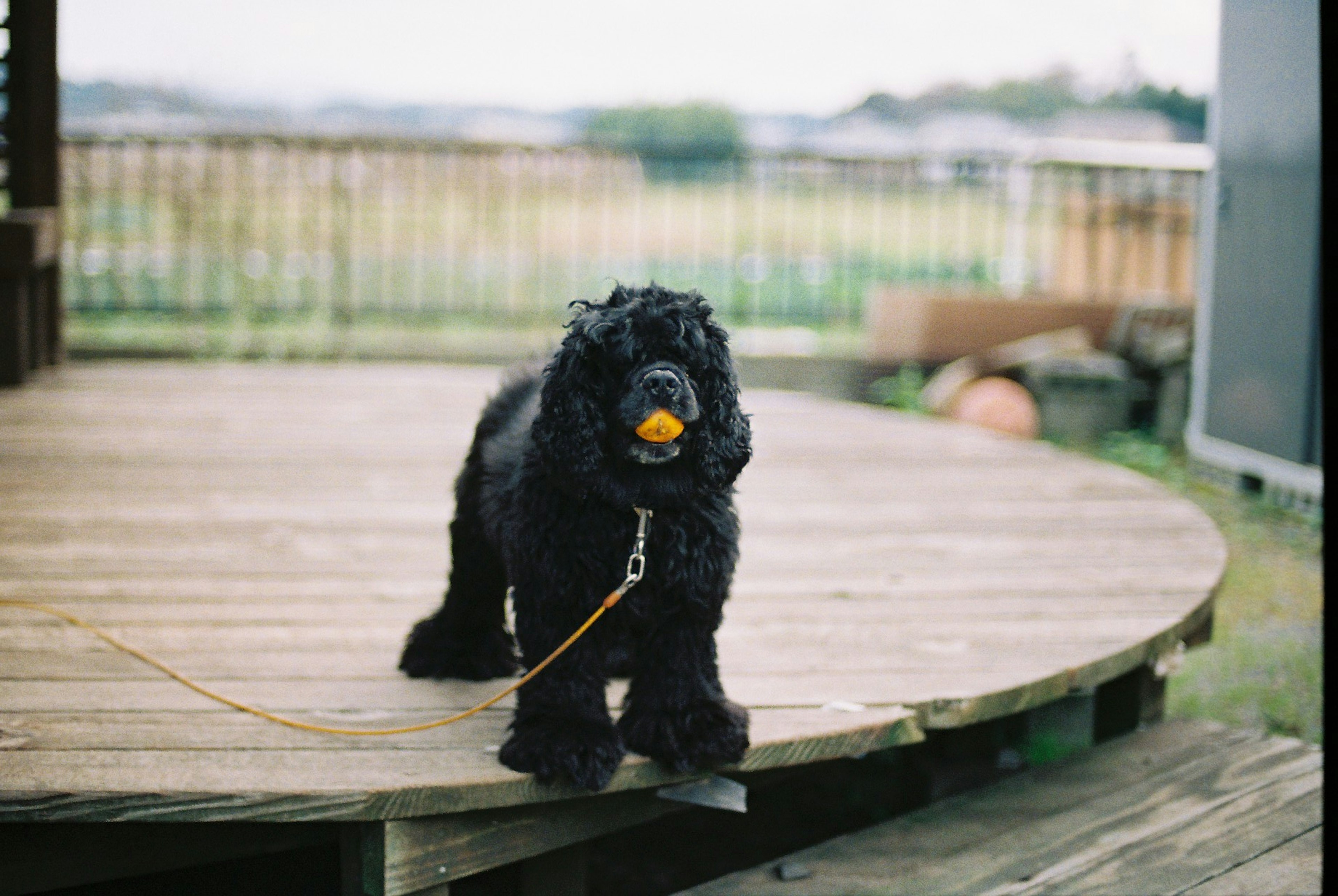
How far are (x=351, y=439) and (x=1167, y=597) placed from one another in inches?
115

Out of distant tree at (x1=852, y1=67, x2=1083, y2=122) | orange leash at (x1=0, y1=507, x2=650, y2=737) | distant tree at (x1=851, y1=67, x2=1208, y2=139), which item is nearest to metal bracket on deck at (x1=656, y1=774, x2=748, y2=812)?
orange leash at (x1=0, y1=507, x2=650, y2=737)

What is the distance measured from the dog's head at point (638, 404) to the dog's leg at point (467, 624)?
48 cm

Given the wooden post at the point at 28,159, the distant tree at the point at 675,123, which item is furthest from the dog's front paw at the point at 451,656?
the distant tree at the point at 675,123

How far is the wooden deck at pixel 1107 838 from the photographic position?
7.33ft

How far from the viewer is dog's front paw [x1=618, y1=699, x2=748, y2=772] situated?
201cm

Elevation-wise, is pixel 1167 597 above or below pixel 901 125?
below

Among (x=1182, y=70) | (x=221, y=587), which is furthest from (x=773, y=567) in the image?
(x=1182, y=70)

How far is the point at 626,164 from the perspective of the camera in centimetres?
837

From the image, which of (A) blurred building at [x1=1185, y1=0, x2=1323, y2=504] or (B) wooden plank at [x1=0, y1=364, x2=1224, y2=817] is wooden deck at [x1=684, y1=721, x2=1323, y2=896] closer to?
(B) wooden plank at [x1=0, y1=364, x2=1224, y2=817]

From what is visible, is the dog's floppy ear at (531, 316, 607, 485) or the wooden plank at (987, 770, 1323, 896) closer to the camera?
the dog's floppy ear at (531, 316, 607, 485)

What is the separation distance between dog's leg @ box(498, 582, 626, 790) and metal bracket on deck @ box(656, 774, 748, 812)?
150 mm

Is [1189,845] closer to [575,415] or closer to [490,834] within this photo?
[490,834]

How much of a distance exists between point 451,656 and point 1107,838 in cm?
128

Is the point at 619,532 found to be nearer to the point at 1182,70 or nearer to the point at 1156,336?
the point at 1156,336
